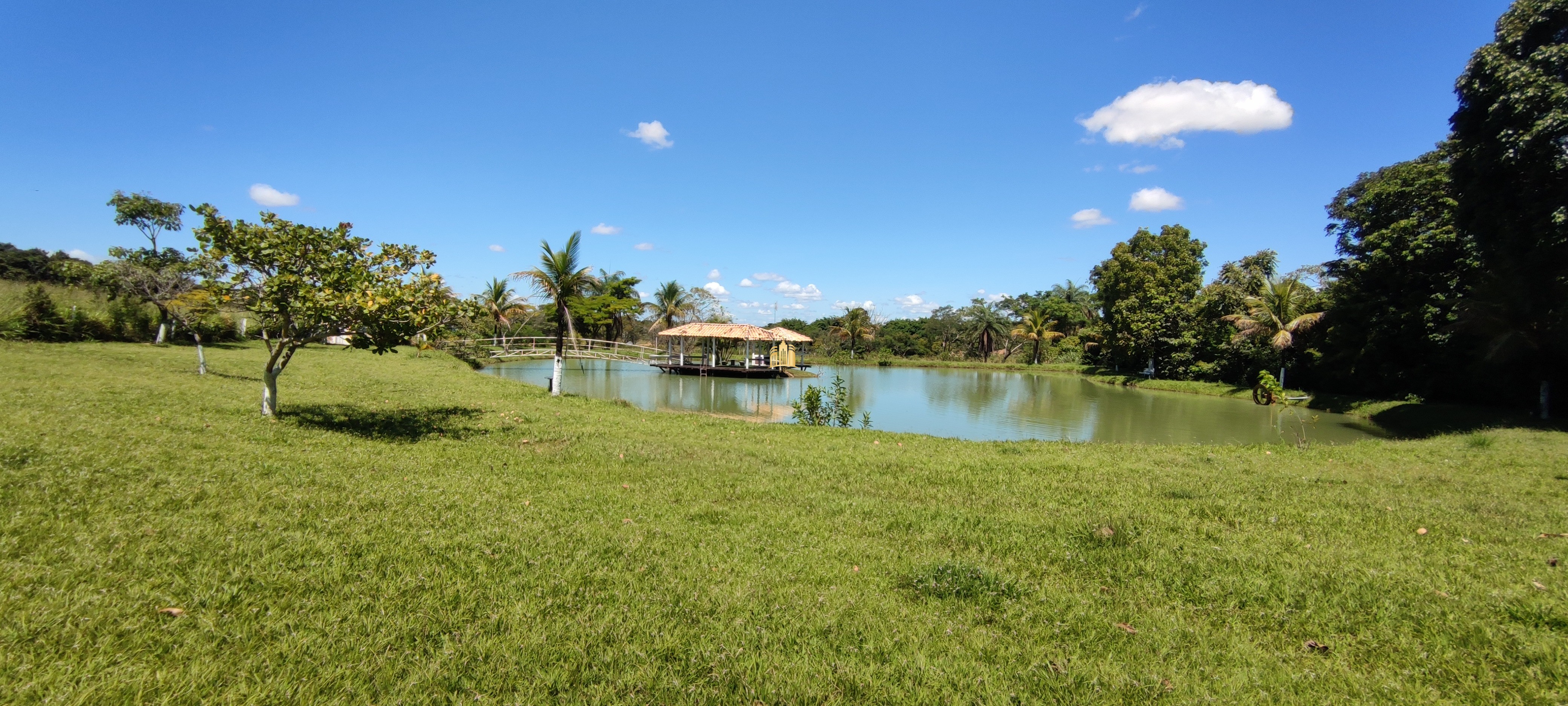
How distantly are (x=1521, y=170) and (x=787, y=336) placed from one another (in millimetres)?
23532

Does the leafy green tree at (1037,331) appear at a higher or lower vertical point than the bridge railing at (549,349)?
higher

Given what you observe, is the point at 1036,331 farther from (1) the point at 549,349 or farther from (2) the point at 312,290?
(2) the point at 312,290

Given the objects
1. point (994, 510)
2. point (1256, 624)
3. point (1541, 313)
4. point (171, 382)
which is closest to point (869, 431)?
point (994, 510)

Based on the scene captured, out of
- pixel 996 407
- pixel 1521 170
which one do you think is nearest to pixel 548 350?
pixel 996 407

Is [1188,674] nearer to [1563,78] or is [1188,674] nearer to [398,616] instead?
[398,616]

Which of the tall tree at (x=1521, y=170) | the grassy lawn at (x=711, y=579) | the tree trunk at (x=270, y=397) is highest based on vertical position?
the tall tree at (x=1521, y=170)

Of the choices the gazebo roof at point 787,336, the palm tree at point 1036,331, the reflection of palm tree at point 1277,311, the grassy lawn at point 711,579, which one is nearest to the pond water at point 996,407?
the gazebo roof at point 787,336

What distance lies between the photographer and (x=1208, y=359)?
28.2 metres

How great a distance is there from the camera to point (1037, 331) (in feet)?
137

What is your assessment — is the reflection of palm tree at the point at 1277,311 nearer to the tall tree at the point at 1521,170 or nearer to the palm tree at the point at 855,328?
the tall tree at the point at 1521,170

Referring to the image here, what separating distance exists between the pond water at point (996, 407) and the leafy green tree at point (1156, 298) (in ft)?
8.76

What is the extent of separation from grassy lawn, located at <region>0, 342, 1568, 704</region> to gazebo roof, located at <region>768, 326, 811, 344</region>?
23.6 meters

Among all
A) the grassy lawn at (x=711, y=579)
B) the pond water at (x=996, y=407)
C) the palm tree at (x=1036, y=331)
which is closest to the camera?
the grassy lawn at (x=711, y=579)

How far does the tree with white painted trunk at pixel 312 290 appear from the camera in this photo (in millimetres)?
6305
